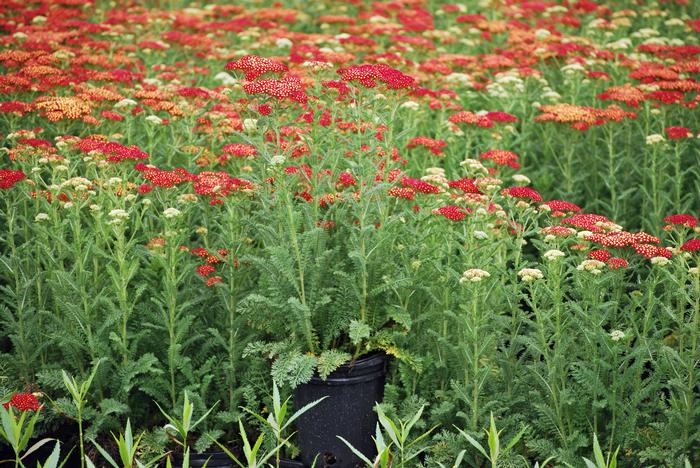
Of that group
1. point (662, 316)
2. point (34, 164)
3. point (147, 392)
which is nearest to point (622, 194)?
point (662, 316)

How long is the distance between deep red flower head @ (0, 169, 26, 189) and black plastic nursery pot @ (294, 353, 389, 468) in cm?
206

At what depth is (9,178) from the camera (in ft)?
15.2

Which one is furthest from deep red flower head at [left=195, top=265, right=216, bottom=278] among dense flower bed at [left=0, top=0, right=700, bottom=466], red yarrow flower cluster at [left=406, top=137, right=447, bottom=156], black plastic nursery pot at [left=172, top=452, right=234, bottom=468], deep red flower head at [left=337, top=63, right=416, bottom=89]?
red yarrow flower cluster at [left=406, top=137, right=447, bottom=156]

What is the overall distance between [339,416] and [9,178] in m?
2.37

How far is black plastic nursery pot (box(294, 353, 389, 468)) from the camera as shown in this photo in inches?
168

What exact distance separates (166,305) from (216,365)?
0.48 metres

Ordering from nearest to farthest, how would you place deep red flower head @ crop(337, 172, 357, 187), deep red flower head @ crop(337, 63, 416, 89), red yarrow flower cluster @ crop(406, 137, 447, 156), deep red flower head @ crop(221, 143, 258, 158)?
deep red flower head @ crop(337, 63, 416, 89), deep red flower head @ crop(337, 172, 357, 187), deep red flower head @ crop(221, 143, 258, 158), red yarrow flower cluster @ crop(406, 137, 447, 156)

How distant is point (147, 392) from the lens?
447cm

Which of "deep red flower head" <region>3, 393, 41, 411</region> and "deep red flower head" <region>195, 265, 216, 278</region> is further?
"deep red flower head" <region>195, 265, 216, 278</region>

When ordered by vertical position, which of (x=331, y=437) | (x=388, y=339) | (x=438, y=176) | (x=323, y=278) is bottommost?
(x=331, y=437)

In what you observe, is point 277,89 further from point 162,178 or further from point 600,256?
point 600,256

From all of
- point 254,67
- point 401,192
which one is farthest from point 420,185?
point 254,67

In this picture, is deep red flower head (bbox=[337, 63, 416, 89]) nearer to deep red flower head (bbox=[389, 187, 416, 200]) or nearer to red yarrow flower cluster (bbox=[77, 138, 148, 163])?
deep red flower head (bbox=[389, 187, 416, 200])

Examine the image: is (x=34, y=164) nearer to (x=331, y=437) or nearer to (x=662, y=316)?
(x=331, y=437)
